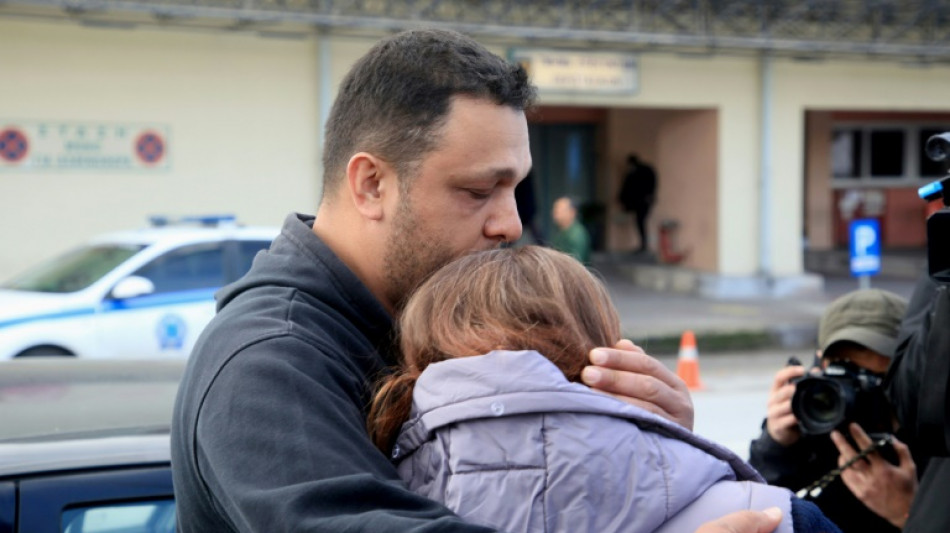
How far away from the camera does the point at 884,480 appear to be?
2.60 metres

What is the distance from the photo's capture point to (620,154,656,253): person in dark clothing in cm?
1684

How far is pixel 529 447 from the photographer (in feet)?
4.19

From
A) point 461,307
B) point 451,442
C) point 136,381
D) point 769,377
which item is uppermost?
point 461,307

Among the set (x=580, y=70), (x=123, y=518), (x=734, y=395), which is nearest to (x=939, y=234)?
(x=123, y=518)

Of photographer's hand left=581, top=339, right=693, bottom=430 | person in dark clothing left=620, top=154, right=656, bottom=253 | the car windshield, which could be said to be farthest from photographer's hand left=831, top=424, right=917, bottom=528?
person in dark clothing left=620, top=154, right=656, bottom=253

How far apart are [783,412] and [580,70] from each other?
36.9 ft

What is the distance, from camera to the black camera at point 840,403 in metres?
2.54

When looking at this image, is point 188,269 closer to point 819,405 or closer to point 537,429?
point 819,405

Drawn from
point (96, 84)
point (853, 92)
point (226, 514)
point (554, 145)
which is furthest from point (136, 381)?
point (554, 145)

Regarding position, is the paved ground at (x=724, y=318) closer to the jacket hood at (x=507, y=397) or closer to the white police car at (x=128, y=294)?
the white police car at (x=128, y=294)

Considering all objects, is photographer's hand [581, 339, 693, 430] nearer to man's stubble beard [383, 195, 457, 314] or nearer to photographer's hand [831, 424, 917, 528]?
man's stubble beard [383, 195, 457, 314]

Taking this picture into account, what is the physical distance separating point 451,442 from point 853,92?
15558mm

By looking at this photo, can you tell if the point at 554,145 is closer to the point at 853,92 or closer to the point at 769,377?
the point at 853,92

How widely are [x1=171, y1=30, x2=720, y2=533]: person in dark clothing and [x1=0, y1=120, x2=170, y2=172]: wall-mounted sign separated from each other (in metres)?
10.4
